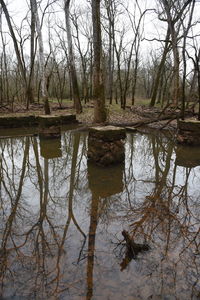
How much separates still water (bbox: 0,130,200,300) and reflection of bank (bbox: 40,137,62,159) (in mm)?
738

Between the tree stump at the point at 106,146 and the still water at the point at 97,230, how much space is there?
1.02ft

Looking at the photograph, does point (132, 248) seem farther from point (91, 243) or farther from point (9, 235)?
point (9, 235)

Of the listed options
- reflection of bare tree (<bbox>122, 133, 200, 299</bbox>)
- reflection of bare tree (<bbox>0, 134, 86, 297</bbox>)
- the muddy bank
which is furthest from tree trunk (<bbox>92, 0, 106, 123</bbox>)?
reflection of bare tree (<bbox>122, 133, 200, 299</bbox>)

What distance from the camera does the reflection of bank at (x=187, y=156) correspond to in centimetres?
604

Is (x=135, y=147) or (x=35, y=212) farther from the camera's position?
(x=135, y=147)

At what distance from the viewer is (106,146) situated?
5.80 m

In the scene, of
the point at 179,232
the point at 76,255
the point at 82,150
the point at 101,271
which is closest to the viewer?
the point at 101,271

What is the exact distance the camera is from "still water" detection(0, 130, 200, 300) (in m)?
2.18

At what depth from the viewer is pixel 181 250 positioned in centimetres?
268

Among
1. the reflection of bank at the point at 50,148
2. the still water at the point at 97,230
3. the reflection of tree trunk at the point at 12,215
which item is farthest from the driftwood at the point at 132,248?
the reflection of bank at the point at 50,148

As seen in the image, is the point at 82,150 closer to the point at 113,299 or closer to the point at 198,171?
the point at 198,171

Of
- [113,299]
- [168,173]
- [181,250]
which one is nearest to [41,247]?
[113,299]

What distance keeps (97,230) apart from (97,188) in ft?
4.93

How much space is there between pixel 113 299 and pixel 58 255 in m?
0.81
